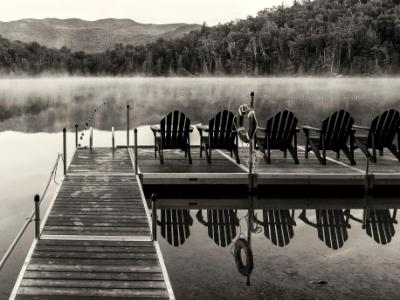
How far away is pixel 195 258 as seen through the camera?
22.4 feet

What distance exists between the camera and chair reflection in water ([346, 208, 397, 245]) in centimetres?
795

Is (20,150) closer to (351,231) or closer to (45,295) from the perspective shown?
(351,231)

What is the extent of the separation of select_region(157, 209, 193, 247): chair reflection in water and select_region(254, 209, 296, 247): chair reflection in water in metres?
1.08

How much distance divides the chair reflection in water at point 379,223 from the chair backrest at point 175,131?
312 centimetres

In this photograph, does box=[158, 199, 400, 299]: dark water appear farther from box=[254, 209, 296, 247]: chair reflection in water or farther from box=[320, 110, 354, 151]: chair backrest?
box=[320, 110, 354, 151]: chair backrest

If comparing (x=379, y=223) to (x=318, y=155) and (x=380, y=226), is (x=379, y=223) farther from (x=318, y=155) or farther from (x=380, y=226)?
(x=318, y=155)

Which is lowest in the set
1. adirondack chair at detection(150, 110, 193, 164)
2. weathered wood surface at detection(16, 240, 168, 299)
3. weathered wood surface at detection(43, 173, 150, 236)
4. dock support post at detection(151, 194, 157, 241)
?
weathered wood surface at detection(16, 240, 168, 299)

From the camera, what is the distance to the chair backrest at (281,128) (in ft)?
33.2

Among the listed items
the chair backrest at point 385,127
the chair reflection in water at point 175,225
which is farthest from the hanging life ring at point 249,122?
the chair backrest at point 385,127

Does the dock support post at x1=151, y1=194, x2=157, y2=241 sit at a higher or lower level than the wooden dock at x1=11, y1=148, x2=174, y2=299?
higher

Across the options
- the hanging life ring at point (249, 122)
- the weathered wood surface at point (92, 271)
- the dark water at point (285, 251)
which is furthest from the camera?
the hanging life ring at point (249, 122)

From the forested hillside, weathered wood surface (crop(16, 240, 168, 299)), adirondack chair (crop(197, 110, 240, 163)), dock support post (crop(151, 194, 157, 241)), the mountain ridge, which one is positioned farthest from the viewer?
the mountain ridge

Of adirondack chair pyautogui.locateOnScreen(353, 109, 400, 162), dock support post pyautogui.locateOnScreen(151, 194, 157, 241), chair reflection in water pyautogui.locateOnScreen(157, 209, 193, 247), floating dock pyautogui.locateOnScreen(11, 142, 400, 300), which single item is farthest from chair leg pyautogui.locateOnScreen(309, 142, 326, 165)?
dock support post pyautogui.locateOnScreen(151, 194, 157, 241)

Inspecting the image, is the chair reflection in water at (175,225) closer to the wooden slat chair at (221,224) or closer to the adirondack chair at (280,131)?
the wooden slat chair at (221,224)
